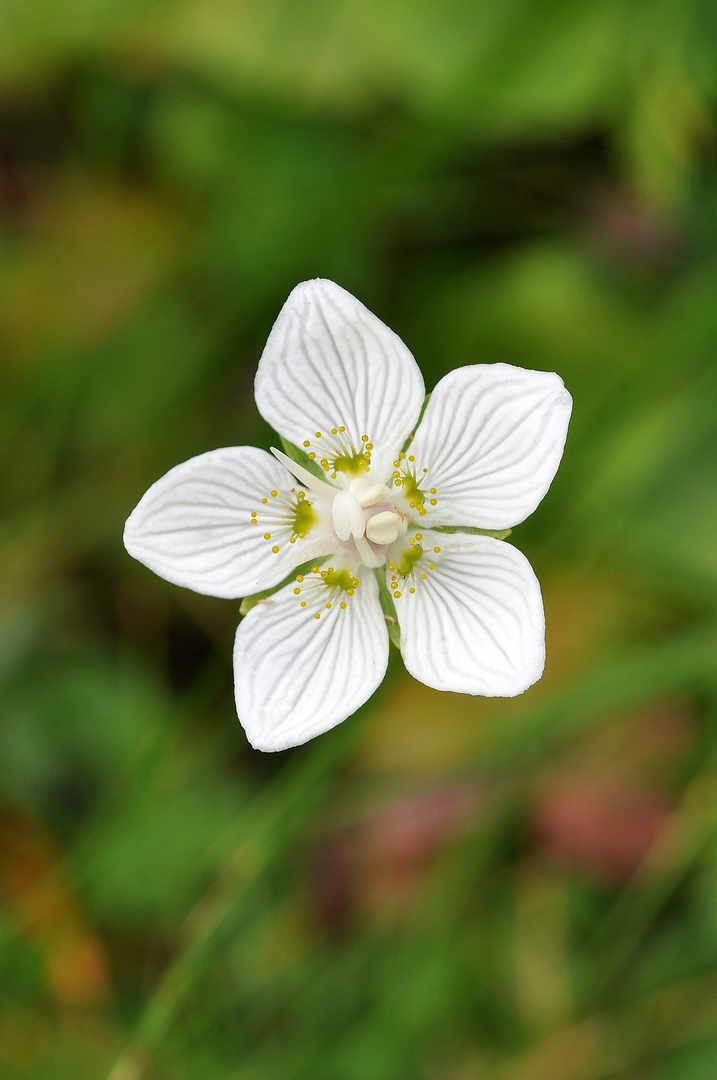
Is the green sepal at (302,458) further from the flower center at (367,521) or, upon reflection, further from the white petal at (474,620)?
the white petal at (474,620)

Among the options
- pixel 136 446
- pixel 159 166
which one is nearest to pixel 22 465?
pixel 136 446

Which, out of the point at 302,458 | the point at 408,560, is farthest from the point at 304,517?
the point at 408,560

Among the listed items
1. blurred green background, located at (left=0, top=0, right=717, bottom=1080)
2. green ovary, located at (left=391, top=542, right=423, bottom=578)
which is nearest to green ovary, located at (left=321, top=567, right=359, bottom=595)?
green ovary, located at (left=391, top=542, right=423, bottom=578)

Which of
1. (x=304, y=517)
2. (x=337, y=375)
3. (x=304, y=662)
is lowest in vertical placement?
(x=304, y=662)

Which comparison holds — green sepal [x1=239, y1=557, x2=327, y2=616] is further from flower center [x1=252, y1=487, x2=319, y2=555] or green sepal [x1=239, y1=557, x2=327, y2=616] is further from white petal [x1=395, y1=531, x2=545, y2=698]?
white petal [x1=395, y1=531, x2=545, y2=698]

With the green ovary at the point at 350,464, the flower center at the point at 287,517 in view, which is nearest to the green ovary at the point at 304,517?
the flower center at the point at 287,517

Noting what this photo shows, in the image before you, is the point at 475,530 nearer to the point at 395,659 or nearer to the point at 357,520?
the point at 357,520
